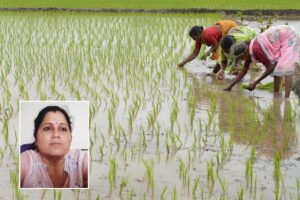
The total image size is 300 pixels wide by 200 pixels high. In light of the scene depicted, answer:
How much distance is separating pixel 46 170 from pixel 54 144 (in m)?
0.13

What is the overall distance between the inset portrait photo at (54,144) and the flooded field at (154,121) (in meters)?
0.44

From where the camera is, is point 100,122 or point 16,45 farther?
point 16,45

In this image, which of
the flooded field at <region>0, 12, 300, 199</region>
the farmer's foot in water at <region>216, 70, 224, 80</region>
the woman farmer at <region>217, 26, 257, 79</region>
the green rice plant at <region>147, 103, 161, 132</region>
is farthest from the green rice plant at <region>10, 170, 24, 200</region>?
the farmer's foot in water at <region>216, 70, 224, 80</region>

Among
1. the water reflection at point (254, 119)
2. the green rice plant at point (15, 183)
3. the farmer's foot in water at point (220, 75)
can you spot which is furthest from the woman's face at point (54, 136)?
the farmer's foot in water at point (220, 75)

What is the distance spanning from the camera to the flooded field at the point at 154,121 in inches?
121

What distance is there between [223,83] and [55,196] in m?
3.60

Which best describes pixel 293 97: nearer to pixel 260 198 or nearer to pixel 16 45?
pixel 260 198

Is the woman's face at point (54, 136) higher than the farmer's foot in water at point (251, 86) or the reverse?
higher

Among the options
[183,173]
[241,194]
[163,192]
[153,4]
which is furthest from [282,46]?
[153,4]

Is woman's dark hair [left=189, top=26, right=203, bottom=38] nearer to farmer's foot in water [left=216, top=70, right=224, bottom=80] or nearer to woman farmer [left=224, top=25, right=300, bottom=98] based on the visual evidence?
farmer's foot in water [left=216, top=70, right=224, bottom=80]

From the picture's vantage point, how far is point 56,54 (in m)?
7.26

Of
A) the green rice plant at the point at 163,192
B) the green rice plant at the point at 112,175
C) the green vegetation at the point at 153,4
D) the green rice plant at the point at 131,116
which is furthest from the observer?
the green vegetation at the point at 153,4

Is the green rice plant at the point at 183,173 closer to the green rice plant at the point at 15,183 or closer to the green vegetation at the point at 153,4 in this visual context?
the green rice plant at the point at 15,183

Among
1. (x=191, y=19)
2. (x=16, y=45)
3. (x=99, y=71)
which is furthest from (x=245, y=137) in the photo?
(x=191, y=19)
